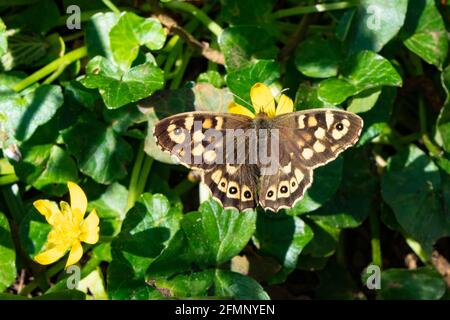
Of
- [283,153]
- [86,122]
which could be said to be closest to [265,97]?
[283,153]

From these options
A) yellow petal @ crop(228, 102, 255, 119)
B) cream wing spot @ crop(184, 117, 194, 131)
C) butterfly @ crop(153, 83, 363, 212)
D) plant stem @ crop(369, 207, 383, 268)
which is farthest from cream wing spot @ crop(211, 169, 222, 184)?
plant stem @ crop(369, 207, 383, 268)

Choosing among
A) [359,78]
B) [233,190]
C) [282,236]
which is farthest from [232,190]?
[359,78]

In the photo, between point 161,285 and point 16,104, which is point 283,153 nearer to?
point 161,285

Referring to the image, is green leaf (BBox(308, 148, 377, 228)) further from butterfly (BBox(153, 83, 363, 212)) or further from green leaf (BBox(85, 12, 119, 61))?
green leaf (BBox(85, 12, 119, 61))

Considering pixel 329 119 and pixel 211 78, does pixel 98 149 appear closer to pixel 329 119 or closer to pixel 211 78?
pixel 211 78

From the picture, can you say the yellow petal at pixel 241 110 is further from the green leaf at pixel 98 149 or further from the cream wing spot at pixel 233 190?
the green leaf at pixel 98 149

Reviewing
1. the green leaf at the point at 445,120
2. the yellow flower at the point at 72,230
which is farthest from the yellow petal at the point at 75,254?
the green leaf at the point at 445,120

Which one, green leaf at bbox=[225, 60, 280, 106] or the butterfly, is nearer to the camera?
the butterfly
